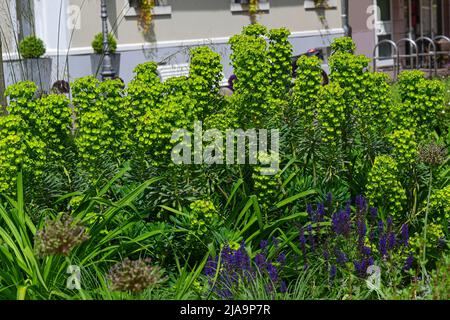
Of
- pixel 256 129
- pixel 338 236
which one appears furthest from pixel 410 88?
pixel 338 236

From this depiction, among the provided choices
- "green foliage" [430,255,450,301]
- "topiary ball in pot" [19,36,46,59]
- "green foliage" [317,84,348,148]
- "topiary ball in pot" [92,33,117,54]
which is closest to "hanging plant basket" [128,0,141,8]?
"topiary ball in pot" [92,33,117,54]

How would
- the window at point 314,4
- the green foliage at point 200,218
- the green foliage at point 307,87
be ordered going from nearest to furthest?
the green foliage at point 200,218 < the green foliage at point 307,87 < the window at point 314,4

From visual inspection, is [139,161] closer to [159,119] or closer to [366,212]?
[159,119]

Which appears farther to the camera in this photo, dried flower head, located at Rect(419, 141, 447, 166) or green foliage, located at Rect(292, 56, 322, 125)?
green foliage, located at Rect(292, 56, 322, 125)

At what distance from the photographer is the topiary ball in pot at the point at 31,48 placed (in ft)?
55.3

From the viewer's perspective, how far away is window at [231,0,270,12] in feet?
68.0

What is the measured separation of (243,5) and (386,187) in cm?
1649

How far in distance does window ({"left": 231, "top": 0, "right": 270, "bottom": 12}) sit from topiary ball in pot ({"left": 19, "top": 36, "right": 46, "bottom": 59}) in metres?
5.01

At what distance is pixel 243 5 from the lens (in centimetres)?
2089

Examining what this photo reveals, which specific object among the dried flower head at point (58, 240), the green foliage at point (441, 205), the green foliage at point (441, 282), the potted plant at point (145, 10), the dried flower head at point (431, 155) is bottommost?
the green foliage at point (441, 282)

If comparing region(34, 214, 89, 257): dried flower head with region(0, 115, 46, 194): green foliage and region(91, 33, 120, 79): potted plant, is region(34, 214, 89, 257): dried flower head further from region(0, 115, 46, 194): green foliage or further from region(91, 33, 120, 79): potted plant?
region(91, 33, 120, 79): potted plant

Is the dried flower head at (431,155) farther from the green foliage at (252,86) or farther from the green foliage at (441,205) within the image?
the green foliage at (252,86)

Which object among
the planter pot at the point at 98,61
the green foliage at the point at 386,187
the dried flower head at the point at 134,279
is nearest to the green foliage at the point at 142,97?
the green foliage at the point at 386,187

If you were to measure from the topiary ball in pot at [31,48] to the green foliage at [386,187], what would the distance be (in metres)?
12.8
